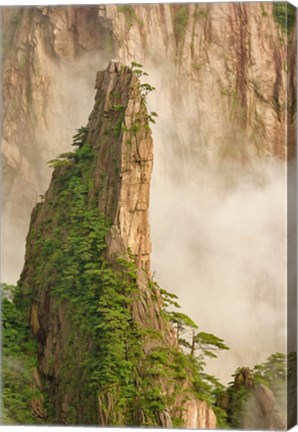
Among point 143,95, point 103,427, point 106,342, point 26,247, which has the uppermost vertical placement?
point 143,95

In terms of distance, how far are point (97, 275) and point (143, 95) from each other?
66.8 inches

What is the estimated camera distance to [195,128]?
11.9m

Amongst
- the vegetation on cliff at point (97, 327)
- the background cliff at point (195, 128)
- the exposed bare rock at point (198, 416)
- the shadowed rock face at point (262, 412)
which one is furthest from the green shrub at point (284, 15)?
the exposed bare rock at point (198, 416)

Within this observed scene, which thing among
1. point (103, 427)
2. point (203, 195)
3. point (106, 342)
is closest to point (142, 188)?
point (203, 195)

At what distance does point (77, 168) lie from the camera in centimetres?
1222

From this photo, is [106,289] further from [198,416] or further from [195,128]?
[195,128]

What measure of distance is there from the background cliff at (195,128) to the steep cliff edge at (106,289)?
0.15 m

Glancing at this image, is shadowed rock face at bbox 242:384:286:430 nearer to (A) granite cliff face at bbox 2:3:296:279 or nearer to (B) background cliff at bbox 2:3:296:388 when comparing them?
(B) background cliff at bbox 2:3:296:388

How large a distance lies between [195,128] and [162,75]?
1.88 ft

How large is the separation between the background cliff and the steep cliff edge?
154 mm

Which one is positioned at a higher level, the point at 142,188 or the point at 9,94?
the point at 9,94

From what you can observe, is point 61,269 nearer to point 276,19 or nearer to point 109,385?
point 109,385

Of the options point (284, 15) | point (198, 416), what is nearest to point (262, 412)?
point (198, 416)

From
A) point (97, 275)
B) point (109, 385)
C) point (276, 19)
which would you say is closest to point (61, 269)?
point (97, 275)
